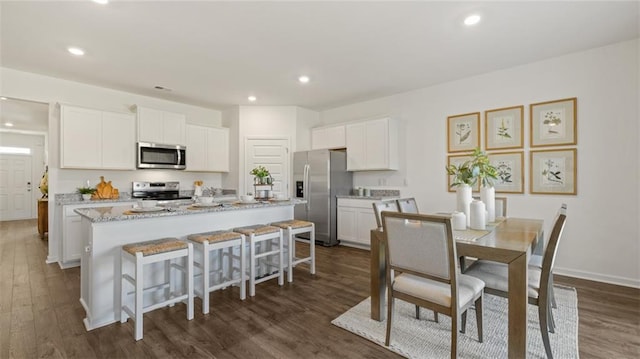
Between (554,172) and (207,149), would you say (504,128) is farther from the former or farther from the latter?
(207,149)

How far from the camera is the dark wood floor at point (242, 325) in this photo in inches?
75.9

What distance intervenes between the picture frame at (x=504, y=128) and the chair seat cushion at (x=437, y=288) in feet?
8.38

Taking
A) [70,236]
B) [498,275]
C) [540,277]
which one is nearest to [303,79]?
[498,275]

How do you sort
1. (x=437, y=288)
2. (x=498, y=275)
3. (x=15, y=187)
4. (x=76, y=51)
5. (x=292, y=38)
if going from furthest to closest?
(x=15, y=187), (x=76, y=51), (x=292, y=38), (x=498, y=275), (x=437, y=288)

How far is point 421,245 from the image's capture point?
175 cm

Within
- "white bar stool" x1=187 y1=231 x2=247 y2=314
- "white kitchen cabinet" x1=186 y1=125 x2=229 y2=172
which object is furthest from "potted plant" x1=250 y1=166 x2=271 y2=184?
"white kitchen cabinet" x1=186 y1=125 x2=229 y2=172

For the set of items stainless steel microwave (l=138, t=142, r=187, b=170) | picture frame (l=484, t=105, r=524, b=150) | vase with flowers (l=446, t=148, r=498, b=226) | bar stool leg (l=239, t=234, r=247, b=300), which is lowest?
bar stool leg (l=239, t=234, r=247, b=300)

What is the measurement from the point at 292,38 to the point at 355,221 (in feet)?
9.94

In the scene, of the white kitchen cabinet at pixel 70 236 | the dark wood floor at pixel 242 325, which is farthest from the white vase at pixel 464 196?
the white kitchen cabinet at pixel 70 236

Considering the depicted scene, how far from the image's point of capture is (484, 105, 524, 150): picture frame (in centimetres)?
366

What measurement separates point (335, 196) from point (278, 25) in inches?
120

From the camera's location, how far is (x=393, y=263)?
1.91 metres

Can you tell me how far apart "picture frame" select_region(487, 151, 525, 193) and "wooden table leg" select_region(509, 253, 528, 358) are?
2.44m

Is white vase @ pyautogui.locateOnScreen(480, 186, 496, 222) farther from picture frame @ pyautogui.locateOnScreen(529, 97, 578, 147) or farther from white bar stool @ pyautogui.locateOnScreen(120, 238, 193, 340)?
white bar stool @ pyautogui.locateOnScreen(120, 238, 193, 340)
